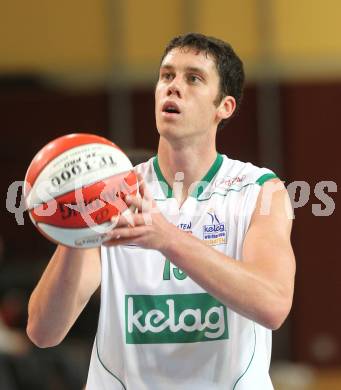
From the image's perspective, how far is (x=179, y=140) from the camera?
11.5ft

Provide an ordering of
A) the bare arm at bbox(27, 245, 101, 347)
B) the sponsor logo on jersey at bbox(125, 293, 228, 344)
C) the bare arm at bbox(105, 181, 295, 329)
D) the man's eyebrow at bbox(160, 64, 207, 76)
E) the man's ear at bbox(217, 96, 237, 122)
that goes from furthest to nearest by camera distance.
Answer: the man's ear at bbox(217, 96, 237, 122) < the man's eyebrow at bbox(160, 64, 207, 76) < the sponsor logo on jersey at bbox(125, 293, 228, 344) < the bare arm at bbox(27, 245, 101, 347) < the bare arm at bbox(105, 181, 295, 329)

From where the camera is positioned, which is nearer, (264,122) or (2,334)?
(2,334)

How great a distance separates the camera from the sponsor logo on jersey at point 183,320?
11.0 feet

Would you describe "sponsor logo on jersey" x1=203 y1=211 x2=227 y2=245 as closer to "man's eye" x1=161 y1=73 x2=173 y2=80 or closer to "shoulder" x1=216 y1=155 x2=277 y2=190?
"shoulder" x1=216 y1=155 x2=277 y2=190

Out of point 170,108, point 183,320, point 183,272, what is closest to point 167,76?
point 170,108

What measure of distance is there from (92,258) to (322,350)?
6.22 meters

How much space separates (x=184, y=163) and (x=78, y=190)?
0.86 meters

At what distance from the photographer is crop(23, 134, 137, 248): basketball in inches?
108

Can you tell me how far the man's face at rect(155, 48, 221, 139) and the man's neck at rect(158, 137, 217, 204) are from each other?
0.07 m

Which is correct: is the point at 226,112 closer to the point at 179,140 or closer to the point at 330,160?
the point at 179,140

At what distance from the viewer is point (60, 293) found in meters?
3.16

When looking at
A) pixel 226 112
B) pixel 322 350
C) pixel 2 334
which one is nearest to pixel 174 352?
pixel 226 112

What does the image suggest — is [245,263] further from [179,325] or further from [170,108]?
[170,108]

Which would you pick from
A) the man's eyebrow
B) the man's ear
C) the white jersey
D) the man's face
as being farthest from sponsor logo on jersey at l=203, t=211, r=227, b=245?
→ the man's eyebrow
